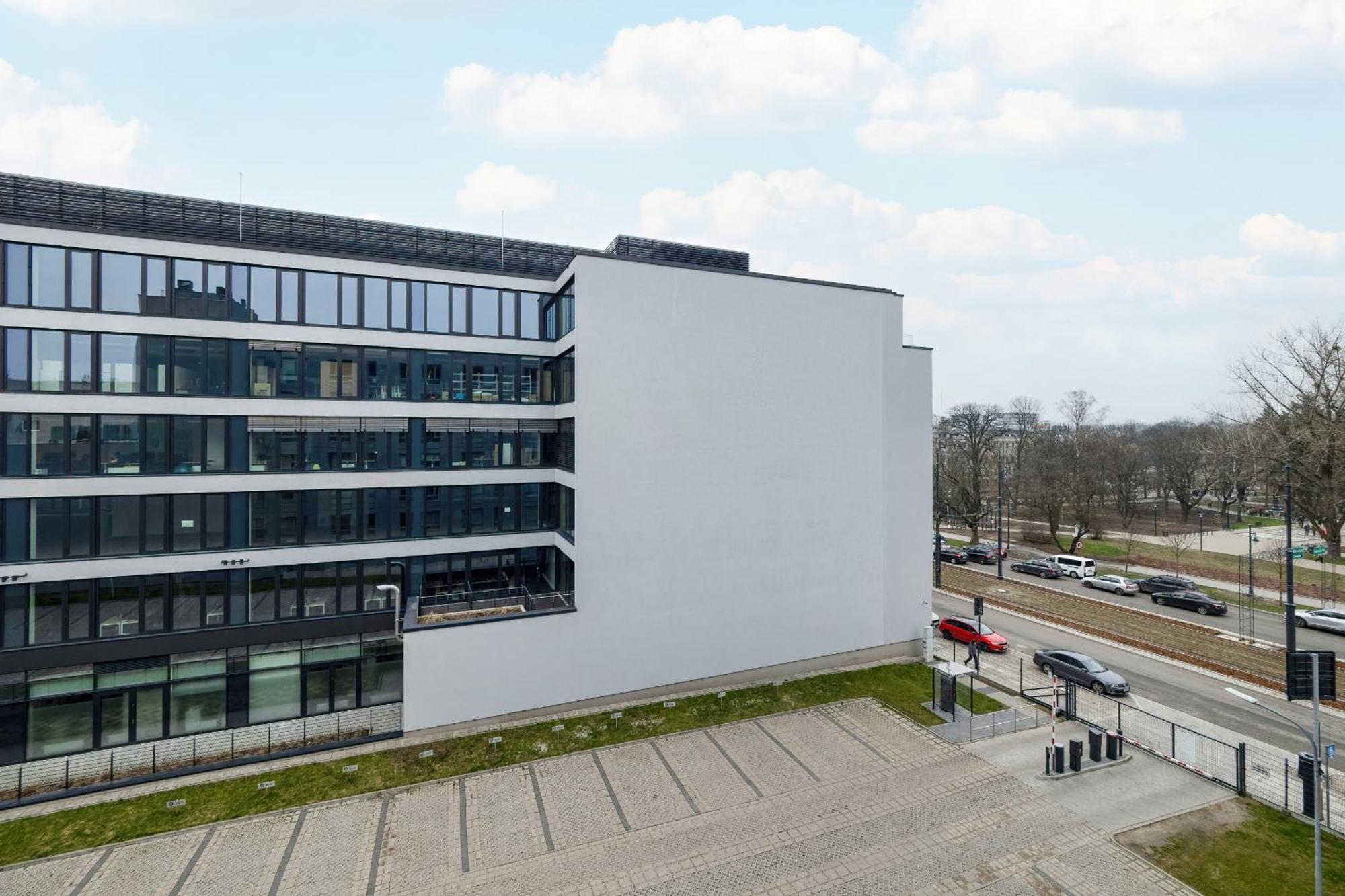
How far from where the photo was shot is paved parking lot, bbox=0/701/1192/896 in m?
11.4

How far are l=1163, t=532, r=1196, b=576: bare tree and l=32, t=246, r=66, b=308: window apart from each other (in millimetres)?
54108

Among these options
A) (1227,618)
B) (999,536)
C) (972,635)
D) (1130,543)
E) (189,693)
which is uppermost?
(999,536)

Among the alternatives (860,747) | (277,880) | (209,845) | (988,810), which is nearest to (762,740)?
(860,747)

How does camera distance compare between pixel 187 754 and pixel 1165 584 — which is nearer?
pixel 187 754

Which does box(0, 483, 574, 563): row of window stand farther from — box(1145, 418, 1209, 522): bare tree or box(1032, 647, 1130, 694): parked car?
box(1145, 418, 1209, 522): bare tree

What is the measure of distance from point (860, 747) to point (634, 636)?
701 centimetres

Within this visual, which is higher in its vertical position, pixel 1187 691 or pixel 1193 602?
pixel 1193 602

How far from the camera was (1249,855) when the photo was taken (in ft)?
39.0

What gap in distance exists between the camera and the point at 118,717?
53.7ft

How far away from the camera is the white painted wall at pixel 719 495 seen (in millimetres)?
18031

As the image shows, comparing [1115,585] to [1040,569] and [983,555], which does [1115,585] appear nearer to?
[1040,569]

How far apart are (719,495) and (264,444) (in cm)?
1359

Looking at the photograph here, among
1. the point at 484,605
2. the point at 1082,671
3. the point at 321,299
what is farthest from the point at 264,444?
the point at 1082,671

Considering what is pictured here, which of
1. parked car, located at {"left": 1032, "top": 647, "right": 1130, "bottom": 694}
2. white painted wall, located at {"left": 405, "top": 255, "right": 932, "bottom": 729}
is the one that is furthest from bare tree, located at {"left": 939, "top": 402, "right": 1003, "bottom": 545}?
white painted wall, located at {"left": 405, "top": 255, "right": 932, "bottom": 729}
